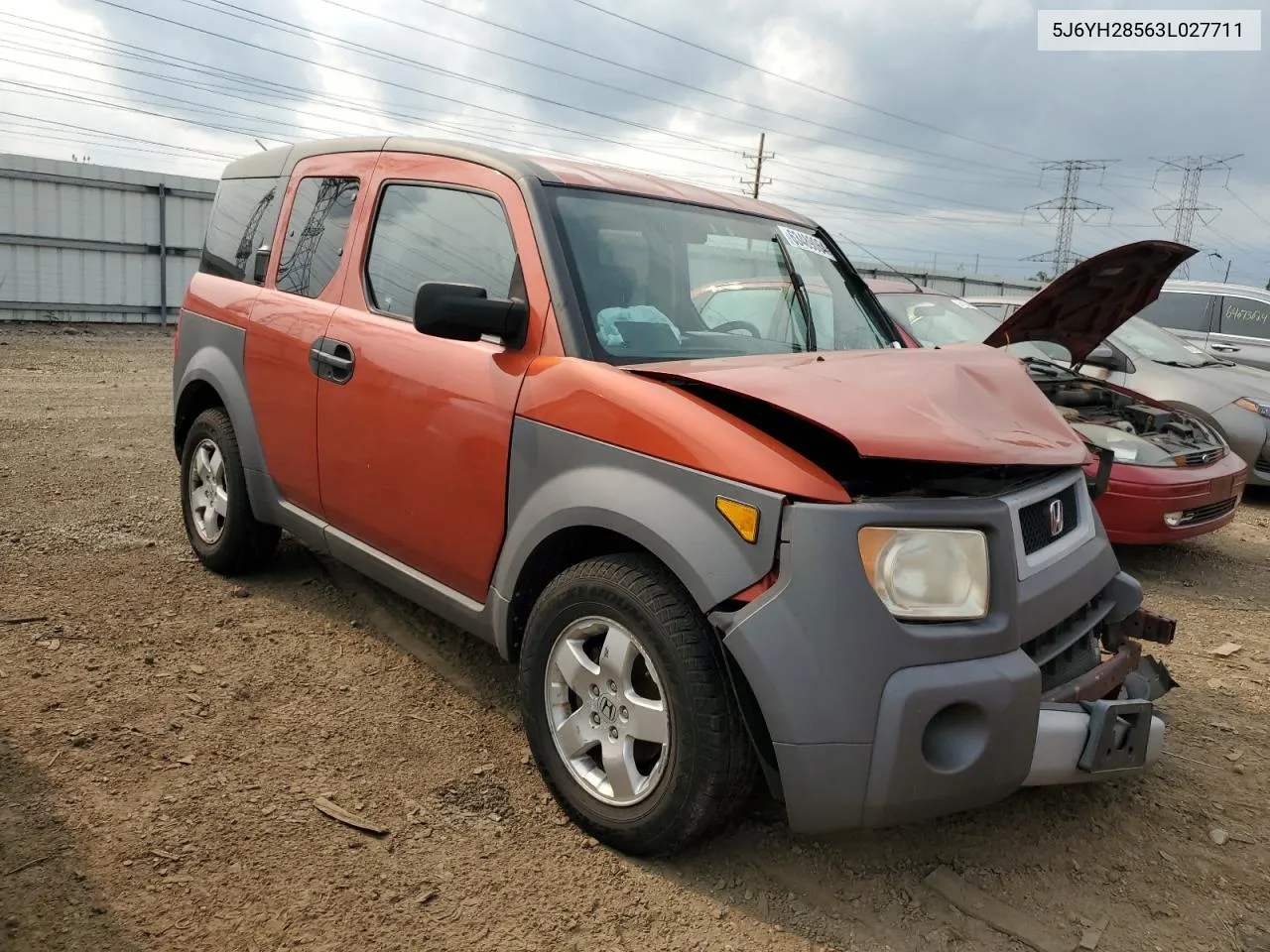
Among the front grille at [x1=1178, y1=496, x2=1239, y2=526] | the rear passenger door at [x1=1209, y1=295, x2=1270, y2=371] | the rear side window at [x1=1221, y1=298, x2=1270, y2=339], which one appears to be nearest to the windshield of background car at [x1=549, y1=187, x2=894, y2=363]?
the front grille at [x1=1178, y1=496, x2=1239, y2=526]

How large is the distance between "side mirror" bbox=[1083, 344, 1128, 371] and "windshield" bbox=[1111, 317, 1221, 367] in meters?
0.50

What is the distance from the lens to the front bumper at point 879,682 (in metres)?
2.06

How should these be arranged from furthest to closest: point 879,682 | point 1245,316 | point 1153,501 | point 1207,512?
point 1245,316 → point 1207,512 → point 1153,501 → point 879,682

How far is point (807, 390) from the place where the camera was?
2.29 meters

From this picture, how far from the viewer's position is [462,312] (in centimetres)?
262

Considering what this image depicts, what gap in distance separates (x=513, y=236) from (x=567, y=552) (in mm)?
998

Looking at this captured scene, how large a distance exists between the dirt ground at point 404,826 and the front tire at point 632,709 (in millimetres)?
159

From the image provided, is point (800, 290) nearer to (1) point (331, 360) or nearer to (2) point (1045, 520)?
(2) point (1045, 520)

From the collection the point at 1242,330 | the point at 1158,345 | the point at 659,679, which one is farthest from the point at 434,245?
the point at 1242,330

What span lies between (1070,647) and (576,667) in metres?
1.33

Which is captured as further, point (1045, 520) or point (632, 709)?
point (1045, 520)

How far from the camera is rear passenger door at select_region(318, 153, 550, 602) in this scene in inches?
111

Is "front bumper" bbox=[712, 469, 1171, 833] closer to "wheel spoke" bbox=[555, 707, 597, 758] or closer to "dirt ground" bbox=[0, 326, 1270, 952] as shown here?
"dirt ground" bbox=[0, 326, 1270, 952]

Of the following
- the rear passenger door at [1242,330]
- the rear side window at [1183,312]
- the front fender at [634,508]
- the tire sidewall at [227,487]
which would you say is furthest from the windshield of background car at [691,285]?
the rear passenger door at [1242,330]
